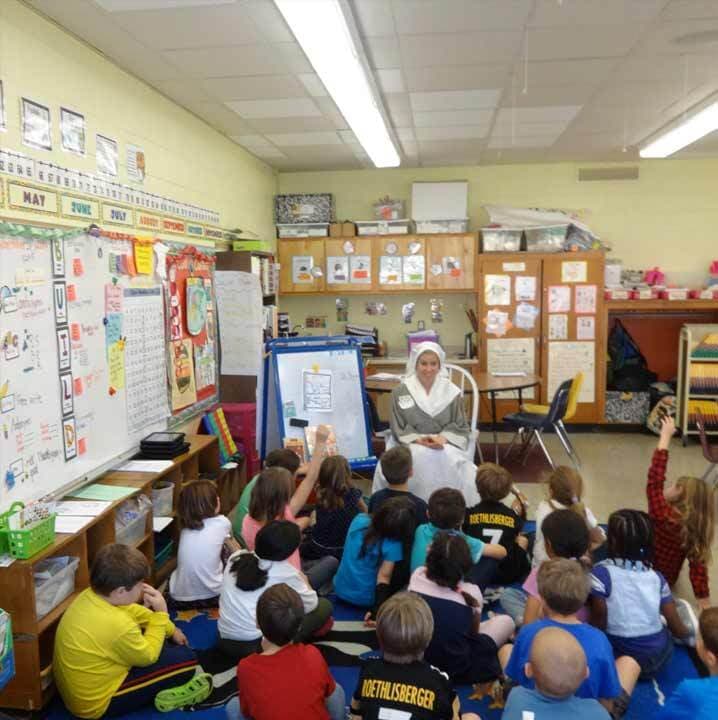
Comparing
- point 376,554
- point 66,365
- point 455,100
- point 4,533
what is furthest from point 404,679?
point 455,100

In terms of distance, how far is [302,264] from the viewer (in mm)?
7324

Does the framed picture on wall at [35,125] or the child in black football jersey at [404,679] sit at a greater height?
the framed picture on wall at [35,125]

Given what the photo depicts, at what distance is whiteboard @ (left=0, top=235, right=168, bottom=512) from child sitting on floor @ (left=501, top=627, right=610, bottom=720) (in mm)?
2132

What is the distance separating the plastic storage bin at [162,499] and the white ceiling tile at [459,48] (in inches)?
109

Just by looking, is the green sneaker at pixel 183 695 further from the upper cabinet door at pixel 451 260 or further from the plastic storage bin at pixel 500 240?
the plastic storage bin at pixel 500 240

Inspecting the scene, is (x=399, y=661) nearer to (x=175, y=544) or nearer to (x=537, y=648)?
(x=537, y=648)

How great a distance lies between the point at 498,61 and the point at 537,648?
3.28 m

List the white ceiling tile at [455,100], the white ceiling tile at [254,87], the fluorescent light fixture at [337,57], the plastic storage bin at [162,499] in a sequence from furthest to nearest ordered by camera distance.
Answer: the white ceiling tile at [455,100], the white ceiling tile at [254,87], the plastic storage bin at [162,499], the fluorescent light fixture at [337,57]

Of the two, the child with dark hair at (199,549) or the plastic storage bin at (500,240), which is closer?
the child with dark hair at (199,549)

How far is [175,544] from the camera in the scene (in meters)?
3.99

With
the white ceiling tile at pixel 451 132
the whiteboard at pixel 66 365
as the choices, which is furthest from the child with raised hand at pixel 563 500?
the white ceiling tile at pixel 451 132

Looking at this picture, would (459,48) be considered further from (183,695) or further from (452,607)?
(183,695)

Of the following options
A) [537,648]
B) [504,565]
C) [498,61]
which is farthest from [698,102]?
[537,648]

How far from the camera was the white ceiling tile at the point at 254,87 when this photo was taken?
13.9 feet
